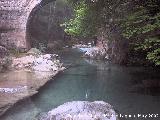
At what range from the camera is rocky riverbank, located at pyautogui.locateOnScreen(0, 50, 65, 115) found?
12.6m

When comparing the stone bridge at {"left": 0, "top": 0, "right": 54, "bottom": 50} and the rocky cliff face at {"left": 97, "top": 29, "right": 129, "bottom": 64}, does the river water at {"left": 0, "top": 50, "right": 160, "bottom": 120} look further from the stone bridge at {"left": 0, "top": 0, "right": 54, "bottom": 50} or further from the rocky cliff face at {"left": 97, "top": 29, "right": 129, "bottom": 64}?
the stone bridge at {"left": 0, "top": 0, "right": 54, "bottom": 50}

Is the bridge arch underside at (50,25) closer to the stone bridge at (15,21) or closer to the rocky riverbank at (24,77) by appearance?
the stone bridge at (15,21)

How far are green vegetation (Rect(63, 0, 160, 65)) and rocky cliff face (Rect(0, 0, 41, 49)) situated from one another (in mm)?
7487

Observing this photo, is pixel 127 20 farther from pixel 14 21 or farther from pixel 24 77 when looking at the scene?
pixel 14 21

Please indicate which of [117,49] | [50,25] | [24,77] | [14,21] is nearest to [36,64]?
[24,77]

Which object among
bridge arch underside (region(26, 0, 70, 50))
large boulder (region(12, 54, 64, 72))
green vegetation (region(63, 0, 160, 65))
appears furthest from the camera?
bridge arch underside (region(26, 0, 70, 50))

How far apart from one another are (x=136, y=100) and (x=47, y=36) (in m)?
19.8

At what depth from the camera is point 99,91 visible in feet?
49.0

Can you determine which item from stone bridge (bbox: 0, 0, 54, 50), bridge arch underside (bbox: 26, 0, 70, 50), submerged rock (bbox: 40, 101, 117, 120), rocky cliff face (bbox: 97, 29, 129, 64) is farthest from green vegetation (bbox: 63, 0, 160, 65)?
bridge arch underside (bbox: 26, 0, 70, 50)

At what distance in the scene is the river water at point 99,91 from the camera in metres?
12.0

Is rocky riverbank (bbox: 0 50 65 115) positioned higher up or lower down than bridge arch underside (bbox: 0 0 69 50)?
lower down

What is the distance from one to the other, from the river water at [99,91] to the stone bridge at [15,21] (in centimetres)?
492

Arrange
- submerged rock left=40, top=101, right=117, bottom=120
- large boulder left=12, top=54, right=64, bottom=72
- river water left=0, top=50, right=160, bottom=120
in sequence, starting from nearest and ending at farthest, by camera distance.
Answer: submerged rock left=40, top=101, right=117, bottom=120 < river water left=0, top=50, right=160, bottom=120 < large boulder left=12, top=54, right=64, bottom=72

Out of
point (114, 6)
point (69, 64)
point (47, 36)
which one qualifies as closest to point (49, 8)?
point (47, 36)
